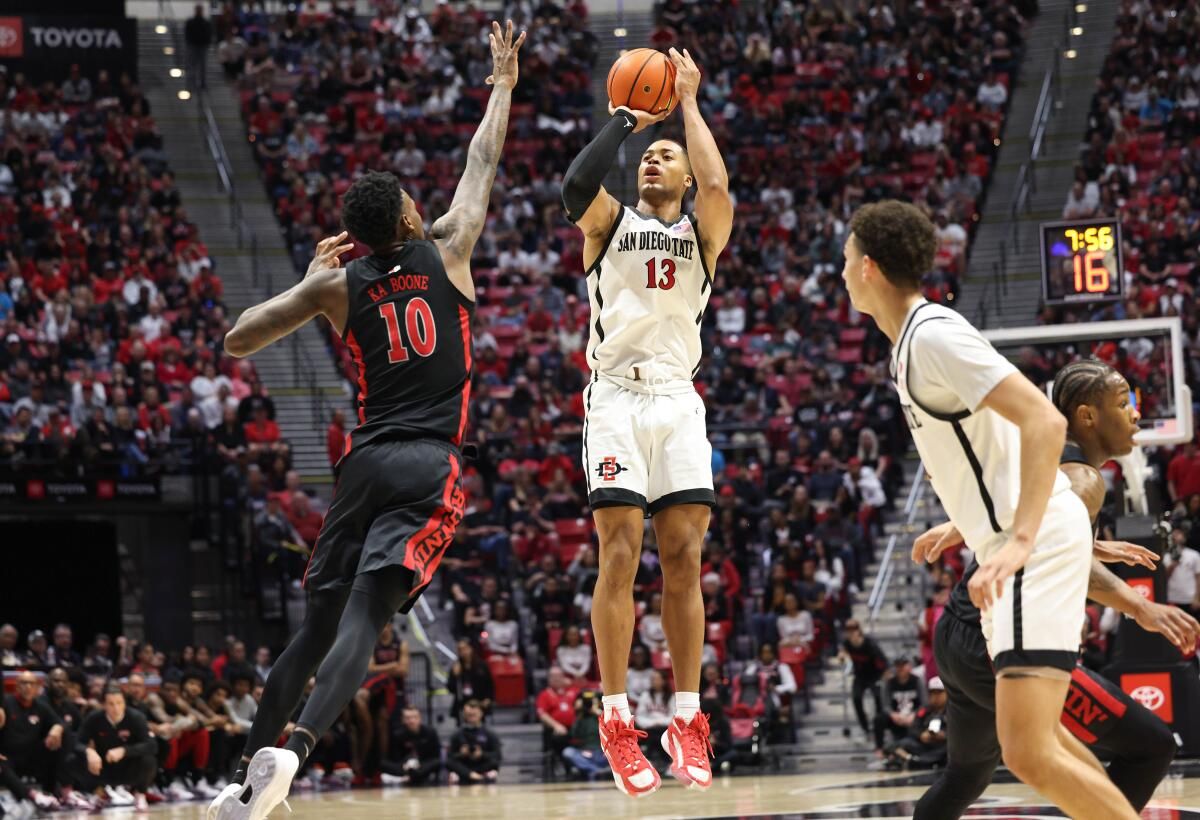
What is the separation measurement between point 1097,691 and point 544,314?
1863 cm

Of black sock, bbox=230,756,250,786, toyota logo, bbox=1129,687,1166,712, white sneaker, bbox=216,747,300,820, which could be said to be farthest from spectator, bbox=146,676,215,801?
white sneaker, bbox=216,747,300,820

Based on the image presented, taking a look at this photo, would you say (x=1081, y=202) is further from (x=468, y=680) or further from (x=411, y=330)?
(x=411, y=330)

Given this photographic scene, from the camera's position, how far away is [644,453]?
7.36 m

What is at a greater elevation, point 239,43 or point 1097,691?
point 239,43

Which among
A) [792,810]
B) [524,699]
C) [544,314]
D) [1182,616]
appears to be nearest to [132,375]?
[544,314]

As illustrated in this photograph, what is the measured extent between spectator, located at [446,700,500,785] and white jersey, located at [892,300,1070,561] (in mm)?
11617

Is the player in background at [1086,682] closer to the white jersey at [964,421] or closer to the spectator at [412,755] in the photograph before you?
the white jersey at [964,421]

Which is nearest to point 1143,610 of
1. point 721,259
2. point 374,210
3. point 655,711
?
point 374,210

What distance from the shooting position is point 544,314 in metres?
23.5

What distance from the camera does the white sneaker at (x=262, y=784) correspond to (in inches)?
207

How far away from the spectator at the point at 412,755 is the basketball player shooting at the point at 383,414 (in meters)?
10.1

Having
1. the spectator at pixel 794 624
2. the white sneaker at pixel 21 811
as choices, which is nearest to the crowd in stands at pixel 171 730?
the white sneaker at pixel 21 811

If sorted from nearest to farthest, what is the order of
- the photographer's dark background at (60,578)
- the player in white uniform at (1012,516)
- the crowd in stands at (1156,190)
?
the player in white uniform at (1012,516) → the crowd in stands at (1156,190) → the photographer's dark background at (60,578)

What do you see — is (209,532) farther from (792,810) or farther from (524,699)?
(792,810)
